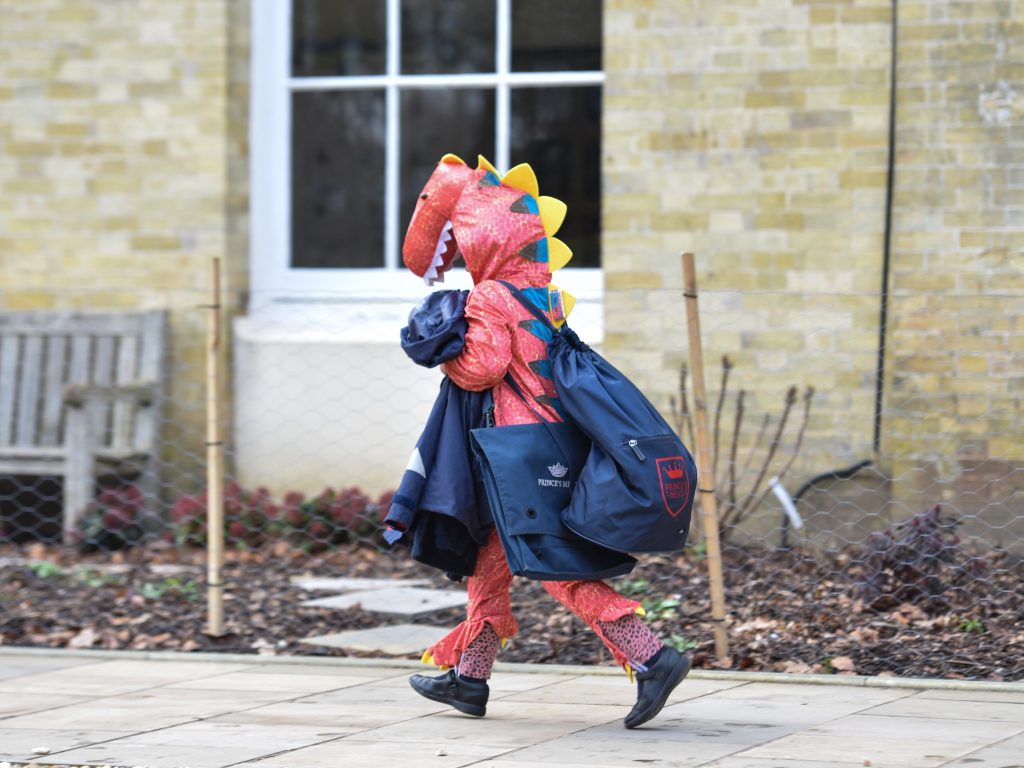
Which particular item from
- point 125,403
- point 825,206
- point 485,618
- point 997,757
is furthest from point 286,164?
point 997,757

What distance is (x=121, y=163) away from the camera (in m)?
9.01

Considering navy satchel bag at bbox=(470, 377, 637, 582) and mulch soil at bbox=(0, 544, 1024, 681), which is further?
mulch soil at bbox=(0, 544, 1024, 681)

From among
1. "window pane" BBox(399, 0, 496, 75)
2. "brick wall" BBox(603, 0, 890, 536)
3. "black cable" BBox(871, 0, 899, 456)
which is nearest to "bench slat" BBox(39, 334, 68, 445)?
"window pane" BBox(399, 0, 496, 75)

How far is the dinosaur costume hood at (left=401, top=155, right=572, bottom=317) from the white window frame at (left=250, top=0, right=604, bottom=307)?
13.9 feet

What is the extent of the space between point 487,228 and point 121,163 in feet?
16.7

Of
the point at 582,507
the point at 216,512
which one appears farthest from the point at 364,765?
the point at 216,512

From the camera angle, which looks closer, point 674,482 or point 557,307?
point 674,482

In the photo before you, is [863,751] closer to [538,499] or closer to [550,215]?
[538,499]

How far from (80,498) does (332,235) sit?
217 cm

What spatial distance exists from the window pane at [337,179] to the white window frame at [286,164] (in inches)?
2.2

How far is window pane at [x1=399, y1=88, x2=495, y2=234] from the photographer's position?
896cm

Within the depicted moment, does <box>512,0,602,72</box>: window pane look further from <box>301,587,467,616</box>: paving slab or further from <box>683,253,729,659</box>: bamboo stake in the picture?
<box>683,253,729,659</box>: bamboo stake

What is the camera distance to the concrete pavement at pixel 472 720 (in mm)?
4098

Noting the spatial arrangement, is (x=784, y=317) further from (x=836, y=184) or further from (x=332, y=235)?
(x=332, y=235)
